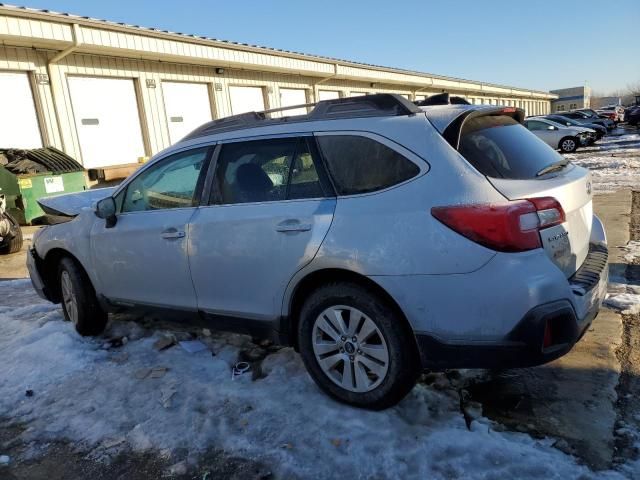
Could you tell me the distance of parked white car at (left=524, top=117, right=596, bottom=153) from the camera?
68.5 ft

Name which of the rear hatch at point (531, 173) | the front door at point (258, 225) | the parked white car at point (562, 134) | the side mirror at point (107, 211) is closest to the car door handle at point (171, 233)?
the front door at point (258, 225)

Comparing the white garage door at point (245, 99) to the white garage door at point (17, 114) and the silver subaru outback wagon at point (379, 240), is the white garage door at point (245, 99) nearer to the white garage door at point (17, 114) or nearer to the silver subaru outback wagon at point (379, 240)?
the white garage door at point (17, 114)

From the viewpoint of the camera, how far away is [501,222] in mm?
2408

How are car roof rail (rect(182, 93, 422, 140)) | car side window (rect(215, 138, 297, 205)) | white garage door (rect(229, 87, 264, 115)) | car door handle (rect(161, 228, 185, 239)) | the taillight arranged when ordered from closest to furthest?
1. the taillight
2. car roof rail (rect(182, 93, 422, 140))
3. car side window (rect(215, 138, 297, 205))
4. car door handle (rect(161, 228, 185, 239))
5. white garage door (rect(229, 87, 264, 115))

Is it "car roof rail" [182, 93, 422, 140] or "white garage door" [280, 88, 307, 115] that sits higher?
"white garage door" [280, 88, 307, 115]

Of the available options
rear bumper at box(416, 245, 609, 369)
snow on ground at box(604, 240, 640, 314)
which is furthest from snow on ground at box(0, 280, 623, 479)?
snow on ground at box(604, 240, 640, 314)

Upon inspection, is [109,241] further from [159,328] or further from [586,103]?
[586,103]

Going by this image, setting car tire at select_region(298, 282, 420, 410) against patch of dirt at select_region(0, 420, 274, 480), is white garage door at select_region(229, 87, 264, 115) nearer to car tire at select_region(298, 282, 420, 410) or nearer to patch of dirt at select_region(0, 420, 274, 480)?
car tire at select_region(298, 282, 420, 410)

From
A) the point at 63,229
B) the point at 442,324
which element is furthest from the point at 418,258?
the point at 63,229

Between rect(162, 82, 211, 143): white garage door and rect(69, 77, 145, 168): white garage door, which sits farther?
rect(162, 82, 211, 143): white garage door

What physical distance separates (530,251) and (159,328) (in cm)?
338

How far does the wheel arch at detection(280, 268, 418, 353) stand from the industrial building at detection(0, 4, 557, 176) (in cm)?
998

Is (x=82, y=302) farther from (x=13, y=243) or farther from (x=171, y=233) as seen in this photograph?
(x=13, y=243)

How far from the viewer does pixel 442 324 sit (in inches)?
101
